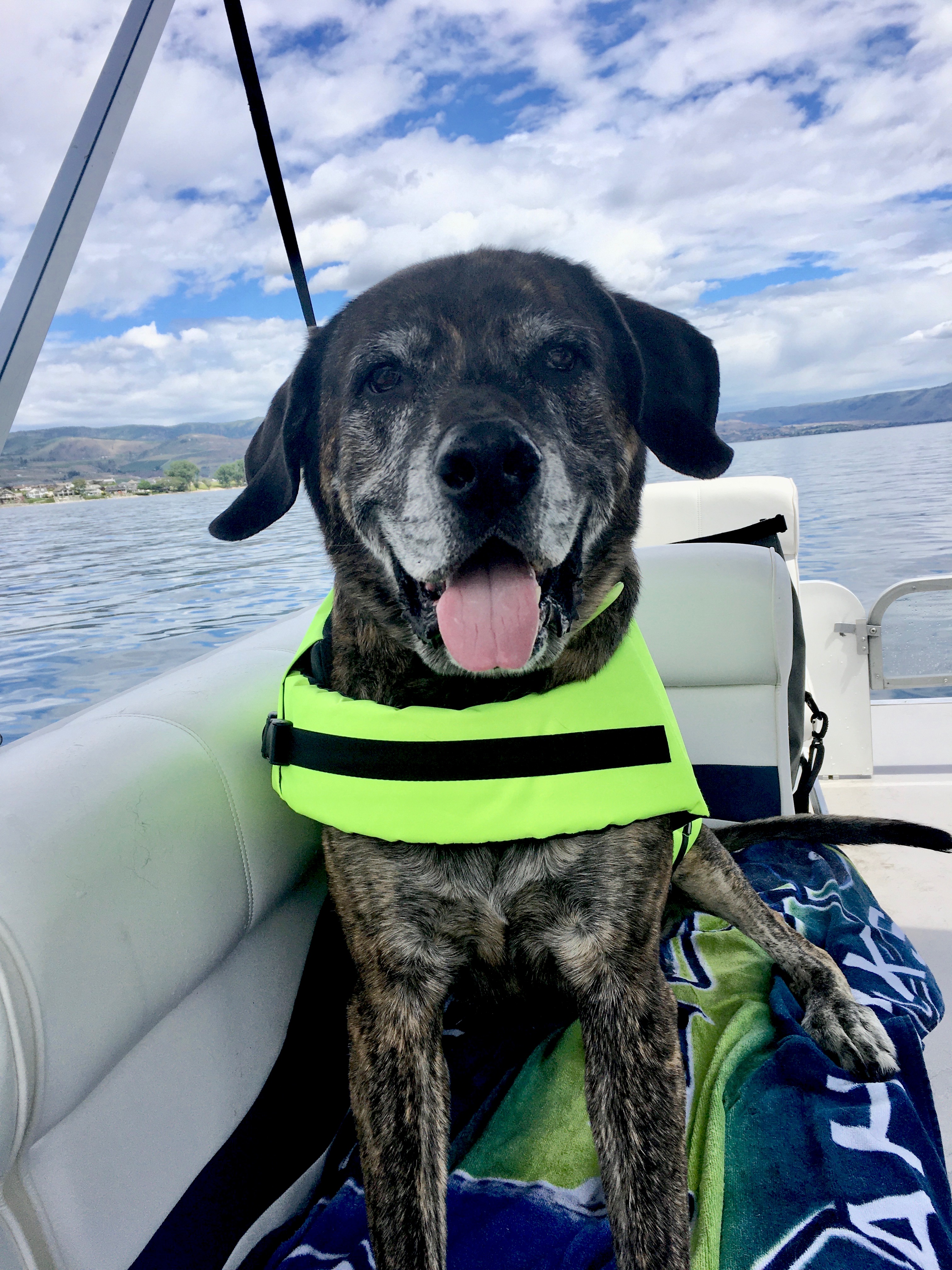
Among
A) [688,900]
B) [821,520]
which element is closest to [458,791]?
[688,900]

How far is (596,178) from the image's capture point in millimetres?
6043

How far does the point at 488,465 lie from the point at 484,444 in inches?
1.1

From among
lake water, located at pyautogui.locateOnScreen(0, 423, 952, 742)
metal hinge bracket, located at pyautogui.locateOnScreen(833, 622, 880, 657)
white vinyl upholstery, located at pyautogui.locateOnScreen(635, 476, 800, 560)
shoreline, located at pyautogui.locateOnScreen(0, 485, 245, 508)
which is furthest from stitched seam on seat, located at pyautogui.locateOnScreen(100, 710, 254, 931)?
metal hinge bracket, located at pyautogui.locateOnScreen(833, 622, 880, 657)

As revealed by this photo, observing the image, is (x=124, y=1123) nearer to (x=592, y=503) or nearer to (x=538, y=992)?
(x=538, y=992)

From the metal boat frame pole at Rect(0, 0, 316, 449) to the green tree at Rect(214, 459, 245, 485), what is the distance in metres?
0.49

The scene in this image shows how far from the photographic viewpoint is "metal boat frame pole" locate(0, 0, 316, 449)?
6.06 ft

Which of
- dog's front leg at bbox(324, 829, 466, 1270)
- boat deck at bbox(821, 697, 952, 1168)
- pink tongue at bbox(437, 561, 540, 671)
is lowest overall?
boat deck at bbox(821, 697, 952, 1168)

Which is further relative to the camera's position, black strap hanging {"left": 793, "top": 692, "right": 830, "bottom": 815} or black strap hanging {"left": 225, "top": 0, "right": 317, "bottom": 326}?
black strap hanging {"left": 225, "top": 0, "right": 317, "bottom": 326}

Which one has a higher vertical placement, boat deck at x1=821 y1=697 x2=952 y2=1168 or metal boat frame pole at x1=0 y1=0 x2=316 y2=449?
metal boat frame pole at x1=0 y1=0 x2=316 y2=449

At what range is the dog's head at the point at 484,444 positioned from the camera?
1075 millimetres

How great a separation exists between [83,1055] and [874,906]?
6.06 ft

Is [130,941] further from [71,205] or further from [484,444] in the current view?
[71,205]

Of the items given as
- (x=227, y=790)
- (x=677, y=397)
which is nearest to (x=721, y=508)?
(x=677, y=397)

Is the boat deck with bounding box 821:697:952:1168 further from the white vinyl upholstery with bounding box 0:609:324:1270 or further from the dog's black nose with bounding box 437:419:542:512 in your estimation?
the dog's black nose with bounding box 437:419:542:512
